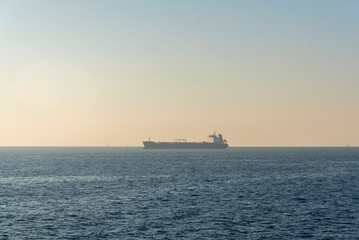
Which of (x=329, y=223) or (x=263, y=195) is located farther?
(x=263, y=195)

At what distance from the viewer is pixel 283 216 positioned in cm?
4919

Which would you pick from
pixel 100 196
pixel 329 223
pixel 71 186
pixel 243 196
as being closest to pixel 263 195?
pixel 243 196

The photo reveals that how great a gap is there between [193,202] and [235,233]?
63.9ft

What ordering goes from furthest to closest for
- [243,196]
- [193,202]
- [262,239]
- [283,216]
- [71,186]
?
[71,186] → [243,196] → [193,202] → [283,216] → [262,239]

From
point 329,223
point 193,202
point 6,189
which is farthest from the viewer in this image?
point 6,189

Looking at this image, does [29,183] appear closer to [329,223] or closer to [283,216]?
[283,216]

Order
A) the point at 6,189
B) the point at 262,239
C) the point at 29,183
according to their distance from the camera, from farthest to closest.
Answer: the point at 29,183 → the point at 6,189 → the point at 262,239

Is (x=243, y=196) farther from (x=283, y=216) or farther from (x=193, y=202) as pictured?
(x=283, y=216)

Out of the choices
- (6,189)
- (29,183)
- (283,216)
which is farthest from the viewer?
(29,183)

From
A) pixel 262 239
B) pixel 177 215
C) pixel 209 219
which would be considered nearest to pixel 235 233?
pixel 262 239

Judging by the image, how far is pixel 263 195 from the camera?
219 feet

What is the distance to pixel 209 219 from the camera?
47375 millimetres

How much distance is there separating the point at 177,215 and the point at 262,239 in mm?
13889

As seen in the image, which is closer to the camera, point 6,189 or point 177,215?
point 177,215
